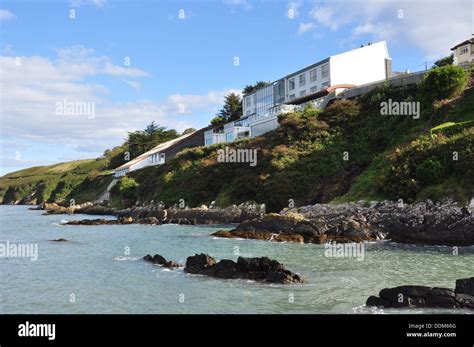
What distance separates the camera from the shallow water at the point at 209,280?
688 inches

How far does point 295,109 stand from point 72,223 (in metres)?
38.9

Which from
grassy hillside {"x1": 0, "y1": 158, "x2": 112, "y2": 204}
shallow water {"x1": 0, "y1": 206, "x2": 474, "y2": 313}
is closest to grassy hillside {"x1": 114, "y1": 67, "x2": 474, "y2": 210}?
shallow water {"x1": 0, "y1": 206, "x2": 474, "y2": 313}

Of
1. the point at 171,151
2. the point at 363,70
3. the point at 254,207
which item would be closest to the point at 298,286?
the point at 254,207

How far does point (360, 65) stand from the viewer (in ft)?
262

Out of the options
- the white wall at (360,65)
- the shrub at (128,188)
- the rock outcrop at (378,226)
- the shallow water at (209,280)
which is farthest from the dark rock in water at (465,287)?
the shrub at (128,188)

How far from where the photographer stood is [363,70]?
8031 centimetres

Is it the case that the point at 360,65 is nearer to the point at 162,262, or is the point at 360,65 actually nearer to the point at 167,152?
the point at 167,152

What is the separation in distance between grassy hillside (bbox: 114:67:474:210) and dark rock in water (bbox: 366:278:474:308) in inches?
918

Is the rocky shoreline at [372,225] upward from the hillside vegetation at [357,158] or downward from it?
downward

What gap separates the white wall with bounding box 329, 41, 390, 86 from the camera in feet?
257

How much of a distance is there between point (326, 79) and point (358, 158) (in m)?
24.5

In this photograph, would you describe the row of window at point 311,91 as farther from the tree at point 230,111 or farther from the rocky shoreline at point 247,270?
the rocky shoreline at point 247,270

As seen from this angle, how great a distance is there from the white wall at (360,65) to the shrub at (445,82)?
22.4 meters
